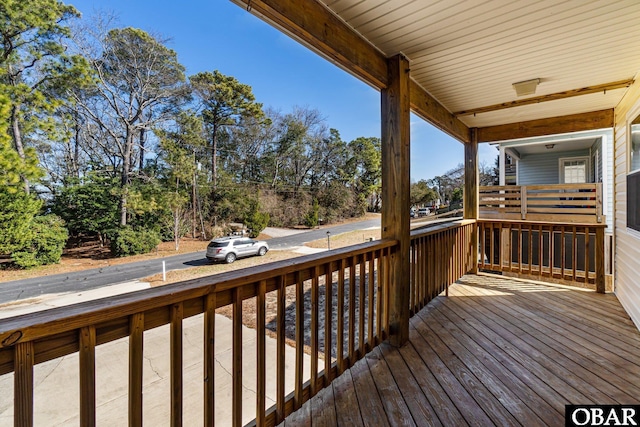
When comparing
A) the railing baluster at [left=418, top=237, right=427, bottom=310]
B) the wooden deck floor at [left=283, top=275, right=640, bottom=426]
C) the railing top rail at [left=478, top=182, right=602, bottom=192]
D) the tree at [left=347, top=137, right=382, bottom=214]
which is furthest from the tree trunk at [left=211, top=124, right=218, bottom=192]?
the railing top rail at [left=478, top=182, right=602, bottom=192]

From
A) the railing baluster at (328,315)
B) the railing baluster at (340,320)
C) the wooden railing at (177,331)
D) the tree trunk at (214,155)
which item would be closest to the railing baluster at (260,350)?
the wooden railing at (177,331)

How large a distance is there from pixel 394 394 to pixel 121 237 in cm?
191

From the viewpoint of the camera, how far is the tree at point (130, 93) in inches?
62.9

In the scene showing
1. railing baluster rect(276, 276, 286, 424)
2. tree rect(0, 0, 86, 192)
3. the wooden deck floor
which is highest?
tree rect(0, 0, 86, 192)

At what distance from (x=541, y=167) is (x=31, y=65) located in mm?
9421

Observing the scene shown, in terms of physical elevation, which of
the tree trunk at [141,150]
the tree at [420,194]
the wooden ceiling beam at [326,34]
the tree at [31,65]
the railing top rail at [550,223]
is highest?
the wooden ceiling beam at [326,34]

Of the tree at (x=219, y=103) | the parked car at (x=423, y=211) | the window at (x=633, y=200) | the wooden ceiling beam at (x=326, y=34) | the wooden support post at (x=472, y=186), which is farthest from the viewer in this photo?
the wooden support post at (x=472, y=186)

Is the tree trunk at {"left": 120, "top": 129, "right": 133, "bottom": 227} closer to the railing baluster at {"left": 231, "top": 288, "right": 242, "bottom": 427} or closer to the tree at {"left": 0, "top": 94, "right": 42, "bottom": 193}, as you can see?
the tree at {"left": 0, "top": 94, "right": 42, "bottom": 193}

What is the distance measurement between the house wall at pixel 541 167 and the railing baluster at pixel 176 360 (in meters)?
8.99

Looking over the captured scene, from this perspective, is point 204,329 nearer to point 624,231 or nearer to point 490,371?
point 490,371

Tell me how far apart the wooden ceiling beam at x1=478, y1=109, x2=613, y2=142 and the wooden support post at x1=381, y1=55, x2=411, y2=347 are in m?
2.82

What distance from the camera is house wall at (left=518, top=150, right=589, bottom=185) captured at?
732cm

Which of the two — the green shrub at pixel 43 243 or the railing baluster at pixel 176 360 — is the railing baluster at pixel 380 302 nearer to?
the railing baluster at pixel 176 360

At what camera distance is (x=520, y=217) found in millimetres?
4645
